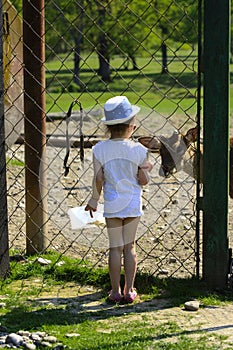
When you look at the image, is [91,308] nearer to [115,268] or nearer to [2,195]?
[115,268]

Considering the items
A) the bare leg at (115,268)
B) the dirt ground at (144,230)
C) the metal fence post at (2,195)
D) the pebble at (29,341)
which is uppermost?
the metal fence post at (2,195)

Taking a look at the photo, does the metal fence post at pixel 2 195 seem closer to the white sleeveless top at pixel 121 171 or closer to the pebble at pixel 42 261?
the pebble at pixel 42 261

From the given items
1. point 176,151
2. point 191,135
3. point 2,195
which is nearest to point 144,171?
point 2,195

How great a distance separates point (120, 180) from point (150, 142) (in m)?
2.07

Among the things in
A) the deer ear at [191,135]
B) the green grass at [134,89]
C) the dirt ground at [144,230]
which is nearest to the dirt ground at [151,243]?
the dirt ground at [144,230]

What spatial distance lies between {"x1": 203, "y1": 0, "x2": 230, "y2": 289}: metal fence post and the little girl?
391 millimetres

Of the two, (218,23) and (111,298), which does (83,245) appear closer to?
(111,298)

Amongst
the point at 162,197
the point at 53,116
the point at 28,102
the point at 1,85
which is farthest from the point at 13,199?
the point at 53,116

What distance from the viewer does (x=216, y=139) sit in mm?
4652

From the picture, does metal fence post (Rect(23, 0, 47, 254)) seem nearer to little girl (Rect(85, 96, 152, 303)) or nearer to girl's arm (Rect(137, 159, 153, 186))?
little girl (Rect(85, 96, 152, 303))

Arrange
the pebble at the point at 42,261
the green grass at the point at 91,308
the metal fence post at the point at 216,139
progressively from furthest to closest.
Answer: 1. the pebble at the point at 42,261
2. the metal fence post at the point at 216,139
3. the green grass at the point at 91,308

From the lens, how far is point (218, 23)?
456 centimetres

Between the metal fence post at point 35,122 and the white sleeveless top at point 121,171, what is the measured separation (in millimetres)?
1058

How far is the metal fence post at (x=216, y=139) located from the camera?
4.57 metres
